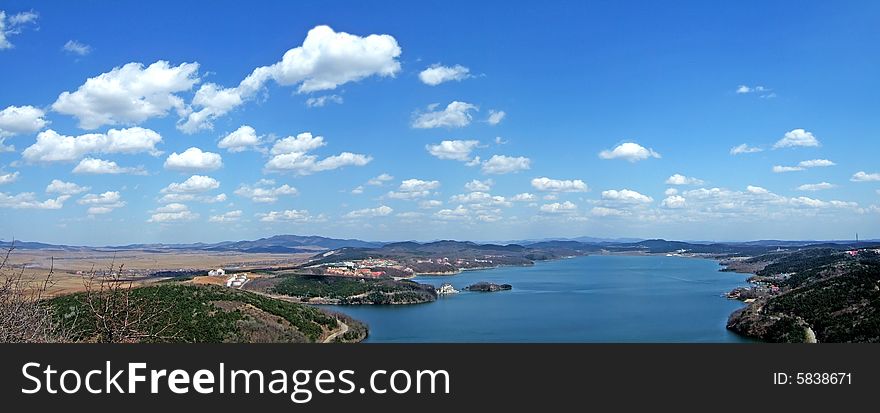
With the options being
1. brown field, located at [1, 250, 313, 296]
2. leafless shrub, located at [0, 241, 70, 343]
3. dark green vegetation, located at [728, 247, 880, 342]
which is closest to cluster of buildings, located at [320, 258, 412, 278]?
brown field, located at [1, 250, 313, 296]

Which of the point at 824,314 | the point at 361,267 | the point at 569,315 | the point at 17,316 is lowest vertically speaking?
the point at 569,315

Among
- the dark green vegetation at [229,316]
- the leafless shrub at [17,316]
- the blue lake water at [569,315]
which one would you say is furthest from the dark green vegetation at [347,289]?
the leafless shrub at [17,316]

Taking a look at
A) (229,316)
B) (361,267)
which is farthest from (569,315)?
(361,267)

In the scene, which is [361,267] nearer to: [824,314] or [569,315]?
[569,315]

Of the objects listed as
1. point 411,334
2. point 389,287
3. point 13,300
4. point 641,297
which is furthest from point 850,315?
point 389,287

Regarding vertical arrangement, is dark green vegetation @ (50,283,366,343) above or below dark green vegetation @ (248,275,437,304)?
above

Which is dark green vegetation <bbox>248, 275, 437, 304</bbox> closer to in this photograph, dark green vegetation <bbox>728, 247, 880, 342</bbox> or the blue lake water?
the blue lake water
